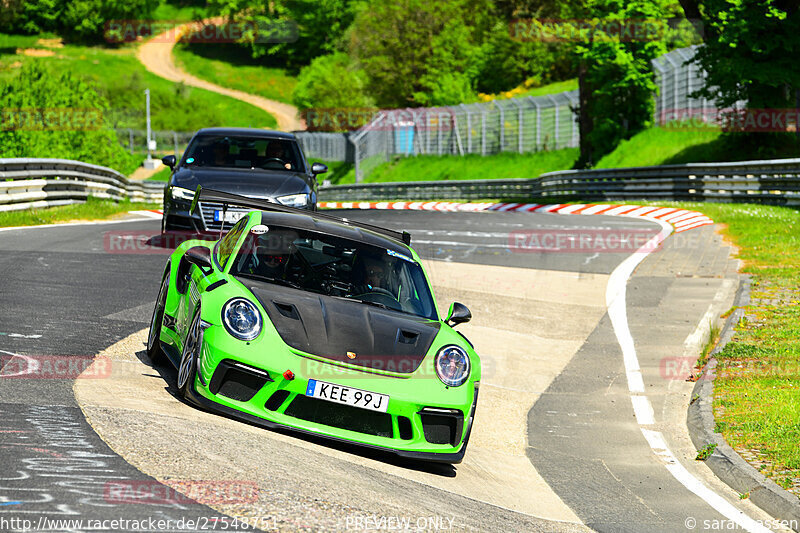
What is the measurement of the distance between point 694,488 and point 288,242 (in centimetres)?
360

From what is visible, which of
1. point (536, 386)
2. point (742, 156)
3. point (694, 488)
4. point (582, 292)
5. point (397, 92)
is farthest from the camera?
point (397, 92)

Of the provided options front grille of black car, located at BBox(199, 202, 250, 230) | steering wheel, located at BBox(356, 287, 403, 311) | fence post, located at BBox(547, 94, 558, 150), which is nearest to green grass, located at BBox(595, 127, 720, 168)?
fence post, located at BBox(547, 94, 558, 150)

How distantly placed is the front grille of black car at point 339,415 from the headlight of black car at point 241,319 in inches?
21.6

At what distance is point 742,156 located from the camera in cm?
3362

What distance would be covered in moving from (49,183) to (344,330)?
1915 centimetres

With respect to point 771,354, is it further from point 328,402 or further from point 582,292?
point 328,402

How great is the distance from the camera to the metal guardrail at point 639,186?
2581 cm

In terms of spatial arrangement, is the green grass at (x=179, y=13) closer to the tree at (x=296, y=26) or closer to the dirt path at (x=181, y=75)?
the dirt path at (x=181, y=75)

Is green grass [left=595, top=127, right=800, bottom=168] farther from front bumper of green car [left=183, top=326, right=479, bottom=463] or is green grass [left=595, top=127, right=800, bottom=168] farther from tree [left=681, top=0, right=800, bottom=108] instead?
front bumper of green car [left=183, top=326, right=479, bottom=463]

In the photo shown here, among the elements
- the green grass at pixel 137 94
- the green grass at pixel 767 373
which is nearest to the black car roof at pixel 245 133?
the green grass at pixel 767 373

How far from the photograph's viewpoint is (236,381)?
6750 millimetres

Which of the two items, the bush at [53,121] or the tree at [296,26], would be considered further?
the tree at [296,26]

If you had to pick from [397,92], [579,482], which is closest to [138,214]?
[579,482]

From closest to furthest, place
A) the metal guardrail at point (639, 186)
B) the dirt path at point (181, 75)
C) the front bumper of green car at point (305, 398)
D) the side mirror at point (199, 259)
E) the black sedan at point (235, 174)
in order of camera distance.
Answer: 1. the front bumper of green car at point (305, 398)
2. the side mirror at point (199, 259)
3. the black sedan at point (235, 174)
4. the metal guardrail at point (639, 186)
5. the dirt path at point (181, 75)
